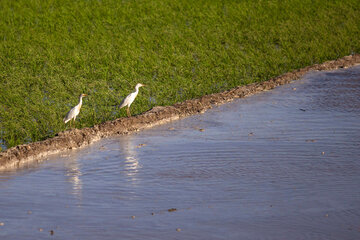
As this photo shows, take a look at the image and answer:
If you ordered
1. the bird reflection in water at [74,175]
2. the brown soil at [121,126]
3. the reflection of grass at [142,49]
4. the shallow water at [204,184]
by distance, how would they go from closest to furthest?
the shallow water at [204,184] < the bird reflection in water at [74,175] < the brown soil at [121,126] < the reflection of grass at [142,49]

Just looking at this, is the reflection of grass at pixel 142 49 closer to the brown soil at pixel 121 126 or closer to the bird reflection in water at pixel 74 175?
the brown soil at pixel 121 126

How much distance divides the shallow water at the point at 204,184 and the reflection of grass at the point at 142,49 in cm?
139

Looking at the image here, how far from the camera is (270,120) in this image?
10195 millimetres

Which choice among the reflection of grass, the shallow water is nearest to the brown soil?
the shallow water

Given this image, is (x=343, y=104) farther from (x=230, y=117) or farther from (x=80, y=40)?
(x=80, y=40)

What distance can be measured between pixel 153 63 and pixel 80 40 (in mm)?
3367

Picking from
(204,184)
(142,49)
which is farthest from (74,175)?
(142,49)

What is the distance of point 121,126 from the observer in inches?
381

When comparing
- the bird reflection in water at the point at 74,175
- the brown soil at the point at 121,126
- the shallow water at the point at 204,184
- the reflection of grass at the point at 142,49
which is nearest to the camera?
the shallow water at the point at 204,184

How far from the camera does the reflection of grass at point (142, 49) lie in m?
10.6

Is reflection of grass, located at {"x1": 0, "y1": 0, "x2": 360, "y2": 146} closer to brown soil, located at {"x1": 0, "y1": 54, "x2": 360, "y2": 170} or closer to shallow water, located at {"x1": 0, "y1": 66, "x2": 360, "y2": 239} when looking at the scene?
brown soil, located at {"x1": 0, "y1": 54, "x2": 360, "y2": 170}

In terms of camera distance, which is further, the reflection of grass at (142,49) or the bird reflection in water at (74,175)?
the reflection of grass at (142,49)

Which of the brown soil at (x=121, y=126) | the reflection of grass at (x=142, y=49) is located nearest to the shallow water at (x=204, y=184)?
the brown soil at (x=121, y=126)

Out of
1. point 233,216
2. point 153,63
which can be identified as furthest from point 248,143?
point 153,63
